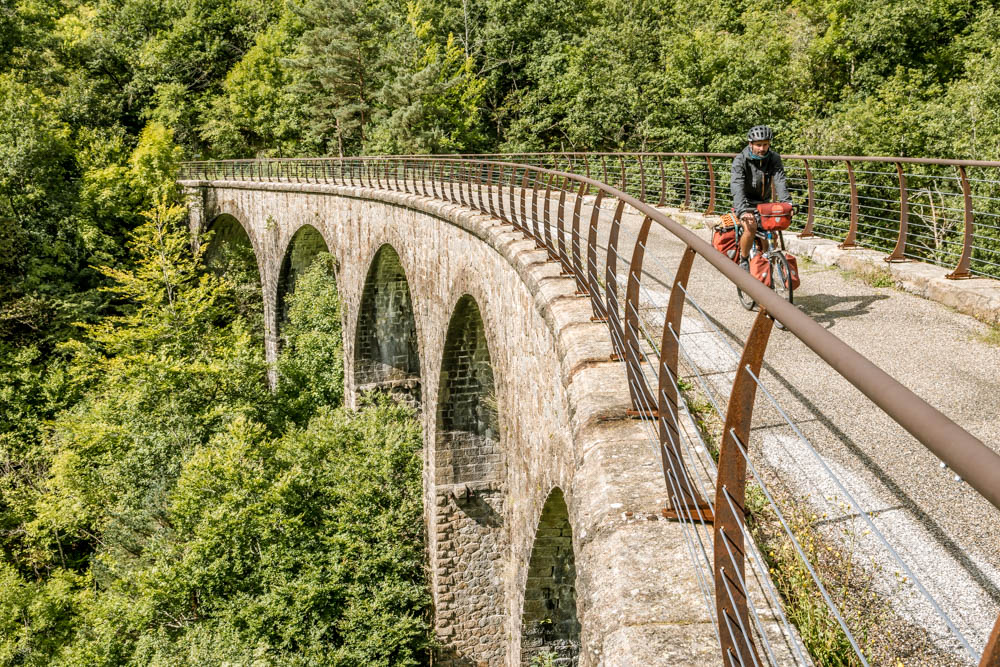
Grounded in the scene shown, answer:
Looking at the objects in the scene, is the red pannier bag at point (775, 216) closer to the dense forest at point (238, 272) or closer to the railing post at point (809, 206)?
the railing post at point (809, 206)

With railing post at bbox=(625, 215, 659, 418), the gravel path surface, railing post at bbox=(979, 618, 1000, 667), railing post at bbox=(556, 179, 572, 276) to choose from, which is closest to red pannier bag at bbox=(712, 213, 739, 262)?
the gravel path surface

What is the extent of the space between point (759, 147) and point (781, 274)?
113 cm

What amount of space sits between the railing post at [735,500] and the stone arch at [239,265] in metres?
29.7

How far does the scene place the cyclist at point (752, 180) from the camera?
596cm

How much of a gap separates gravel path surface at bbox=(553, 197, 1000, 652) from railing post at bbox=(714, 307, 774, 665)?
227 mm

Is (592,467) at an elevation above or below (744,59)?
below

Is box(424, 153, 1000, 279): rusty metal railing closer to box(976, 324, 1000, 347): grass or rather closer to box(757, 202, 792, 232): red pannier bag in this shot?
box(976, 324, 1000, 347): grass

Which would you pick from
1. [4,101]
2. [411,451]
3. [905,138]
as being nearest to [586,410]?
[411,451]

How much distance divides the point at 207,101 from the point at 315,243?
2504cm

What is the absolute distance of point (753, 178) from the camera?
613 centimetres

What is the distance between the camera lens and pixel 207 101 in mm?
43844

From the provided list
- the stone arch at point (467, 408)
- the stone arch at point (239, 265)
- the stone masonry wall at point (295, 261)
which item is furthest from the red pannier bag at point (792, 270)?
the stone arch at point (239, 265)

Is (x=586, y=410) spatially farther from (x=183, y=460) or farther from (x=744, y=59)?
(x=744, y=59)

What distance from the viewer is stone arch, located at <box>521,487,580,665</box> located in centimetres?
722
